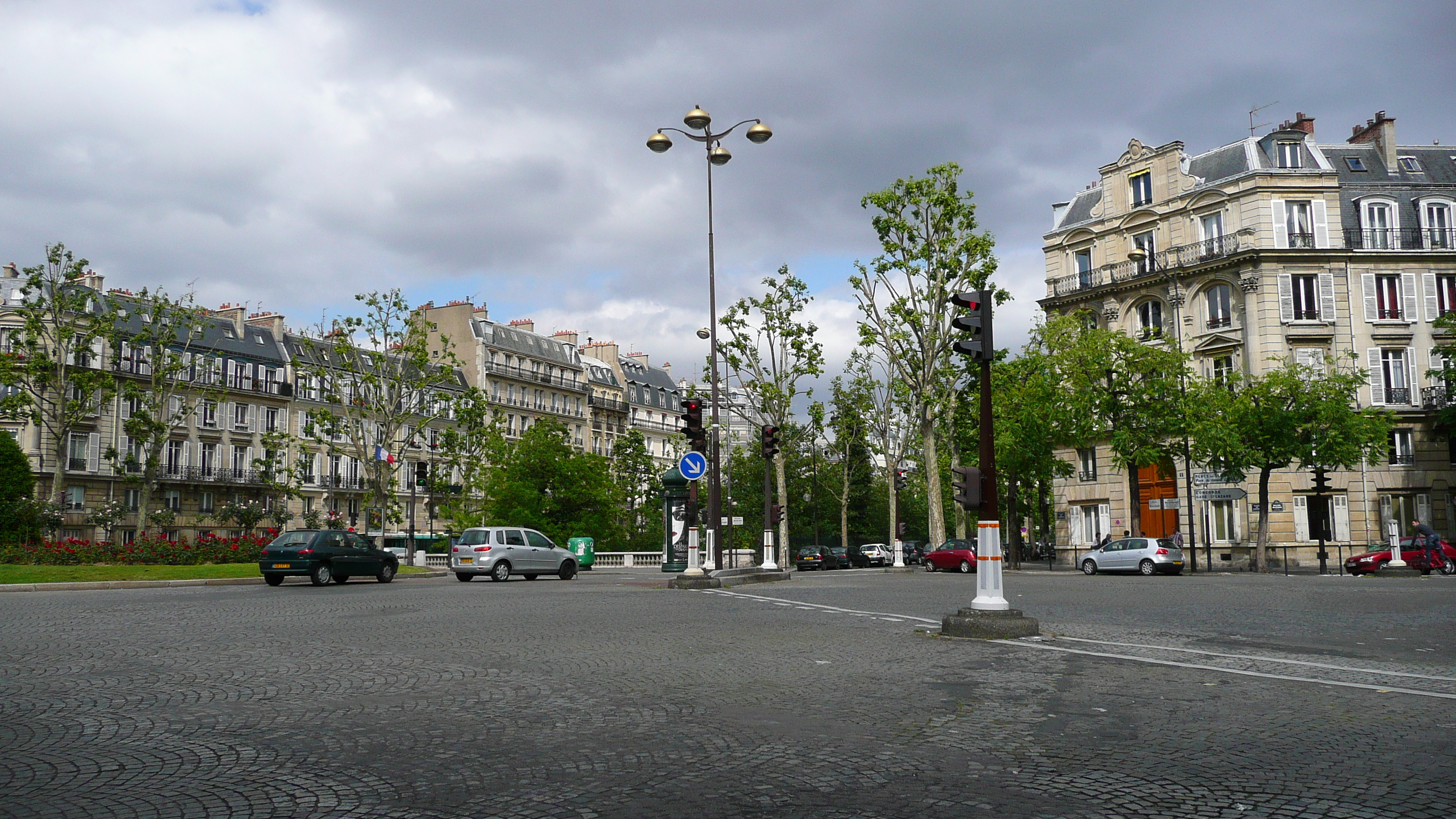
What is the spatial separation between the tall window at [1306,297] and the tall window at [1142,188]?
7703mm

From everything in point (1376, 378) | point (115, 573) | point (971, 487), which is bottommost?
point (115, 573)

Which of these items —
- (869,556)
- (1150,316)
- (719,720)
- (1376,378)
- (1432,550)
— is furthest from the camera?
(869,556)

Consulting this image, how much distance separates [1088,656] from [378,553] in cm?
2238

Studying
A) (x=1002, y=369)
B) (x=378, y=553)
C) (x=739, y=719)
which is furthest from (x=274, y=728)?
(x=1002, y=369)

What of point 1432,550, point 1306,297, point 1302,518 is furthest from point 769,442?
point 1306,297

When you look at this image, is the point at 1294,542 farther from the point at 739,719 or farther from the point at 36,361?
the point at 36,361

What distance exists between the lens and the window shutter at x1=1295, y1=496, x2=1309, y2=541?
46156 millimetres

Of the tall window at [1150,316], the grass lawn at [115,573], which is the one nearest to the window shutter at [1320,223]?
the tall window at [1150,316]

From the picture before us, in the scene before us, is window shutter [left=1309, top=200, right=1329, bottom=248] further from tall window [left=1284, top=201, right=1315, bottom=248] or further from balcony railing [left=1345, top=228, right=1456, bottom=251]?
balcony railing [left=1345, top=228, right=1456, bottom=251]

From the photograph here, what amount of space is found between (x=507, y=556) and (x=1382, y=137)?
44.7m

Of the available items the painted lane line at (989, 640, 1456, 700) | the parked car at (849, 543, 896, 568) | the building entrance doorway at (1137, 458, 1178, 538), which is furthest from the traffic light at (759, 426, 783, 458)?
the parked car at (849, 543, 896, 568)

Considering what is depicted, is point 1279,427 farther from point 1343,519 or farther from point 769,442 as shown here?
point 769,442

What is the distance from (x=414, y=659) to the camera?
33.6 feet

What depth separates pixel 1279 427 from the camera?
126 ft
